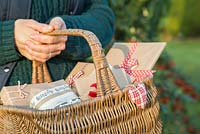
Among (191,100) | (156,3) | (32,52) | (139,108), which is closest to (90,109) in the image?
(139,108)

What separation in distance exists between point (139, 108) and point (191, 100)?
2317 mm

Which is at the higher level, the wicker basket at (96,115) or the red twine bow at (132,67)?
the red twine bow at (132,67)

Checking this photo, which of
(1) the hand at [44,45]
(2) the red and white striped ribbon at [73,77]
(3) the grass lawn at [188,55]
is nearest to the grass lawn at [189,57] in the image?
(3) the grass lawn at [188,55]

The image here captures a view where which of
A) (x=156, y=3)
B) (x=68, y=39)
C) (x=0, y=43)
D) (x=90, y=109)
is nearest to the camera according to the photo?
(x=90, y=109)

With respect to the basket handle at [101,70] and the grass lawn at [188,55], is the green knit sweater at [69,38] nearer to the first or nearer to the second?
the basket handle at [101,70]

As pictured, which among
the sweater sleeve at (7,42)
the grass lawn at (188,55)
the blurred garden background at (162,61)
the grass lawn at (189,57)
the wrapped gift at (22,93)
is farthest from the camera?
the grass lawn at (188,55)

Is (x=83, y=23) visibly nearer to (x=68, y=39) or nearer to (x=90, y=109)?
(x=68, y=39)

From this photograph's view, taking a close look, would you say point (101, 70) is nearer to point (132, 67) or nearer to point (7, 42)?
point (132, 67)

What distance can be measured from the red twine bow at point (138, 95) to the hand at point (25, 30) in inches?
11.4

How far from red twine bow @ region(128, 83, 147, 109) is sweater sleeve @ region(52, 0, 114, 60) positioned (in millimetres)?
380

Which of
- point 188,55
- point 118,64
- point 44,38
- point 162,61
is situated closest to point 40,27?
point 44,38

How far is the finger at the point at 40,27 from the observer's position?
1644mm

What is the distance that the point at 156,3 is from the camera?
3.59 meters

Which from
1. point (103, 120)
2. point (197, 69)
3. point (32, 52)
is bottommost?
point (197, 69)
